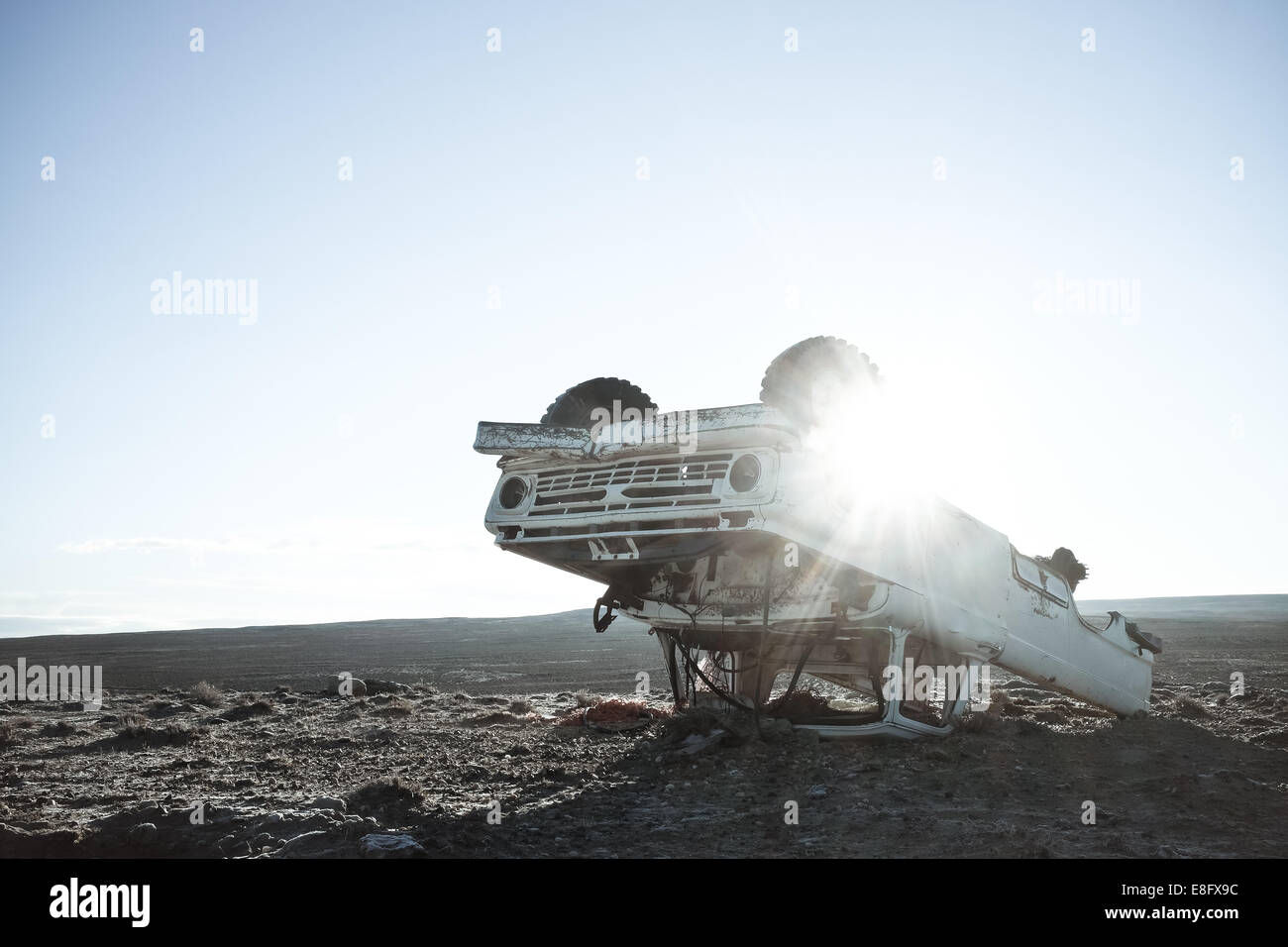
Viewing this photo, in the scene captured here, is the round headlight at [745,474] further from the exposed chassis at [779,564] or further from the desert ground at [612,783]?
the desert ground at [612,783]

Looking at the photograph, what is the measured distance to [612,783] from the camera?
21.7ft

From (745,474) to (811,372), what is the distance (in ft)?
4.18

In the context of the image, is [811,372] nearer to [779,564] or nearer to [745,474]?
[745,474]

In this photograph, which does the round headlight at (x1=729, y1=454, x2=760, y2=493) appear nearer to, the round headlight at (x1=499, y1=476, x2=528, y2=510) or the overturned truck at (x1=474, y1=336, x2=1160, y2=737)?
the overturned truck at (x1=474, y1=336, x2=1160, y2=737)

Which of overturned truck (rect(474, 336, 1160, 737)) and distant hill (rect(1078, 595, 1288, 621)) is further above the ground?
overturned truck (rect(474, 336, 1160, 737))

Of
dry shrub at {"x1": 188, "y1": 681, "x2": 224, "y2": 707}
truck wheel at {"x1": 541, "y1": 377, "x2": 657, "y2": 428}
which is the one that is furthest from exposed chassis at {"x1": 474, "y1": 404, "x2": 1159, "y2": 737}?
dry shrub at {"x1": 188, "y1": 681, "x2": 224, "y2": 707}

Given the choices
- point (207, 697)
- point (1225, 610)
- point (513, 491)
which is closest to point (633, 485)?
point (513, 491)

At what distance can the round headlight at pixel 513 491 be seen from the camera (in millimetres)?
6883

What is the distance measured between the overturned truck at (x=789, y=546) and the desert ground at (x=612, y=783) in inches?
28.5

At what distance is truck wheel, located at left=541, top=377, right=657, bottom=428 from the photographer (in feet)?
23.2

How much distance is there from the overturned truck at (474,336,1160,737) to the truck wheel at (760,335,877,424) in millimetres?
17

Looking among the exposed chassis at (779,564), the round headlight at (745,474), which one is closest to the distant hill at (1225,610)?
the exposed chassis at (779,564)
